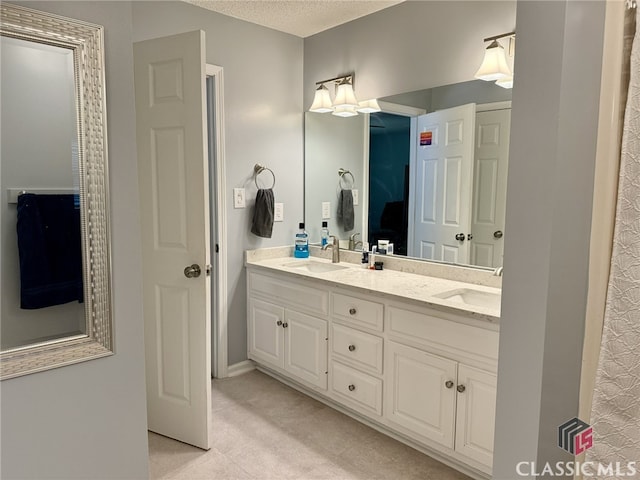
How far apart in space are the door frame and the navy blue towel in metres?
1.68

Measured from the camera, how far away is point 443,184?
2645mm

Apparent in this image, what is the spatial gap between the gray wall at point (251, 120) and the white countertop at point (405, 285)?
294 mm

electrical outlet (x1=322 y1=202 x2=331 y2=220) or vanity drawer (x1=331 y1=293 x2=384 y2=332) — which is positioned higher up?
electrical outlet (x1=322 y1=202 x2=331 y2=220)

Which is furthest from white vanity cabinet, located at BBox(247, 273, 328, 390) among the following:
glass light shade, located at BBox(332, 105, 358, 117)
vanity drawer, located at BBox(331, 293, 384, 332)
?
glass light shade, located at BBox(332, 105, 358, 117)

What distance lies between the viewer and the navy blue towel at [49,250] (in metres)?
1.32

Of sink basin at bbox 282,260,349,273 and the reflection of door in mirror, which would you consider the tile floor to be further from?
the reflection of door in mirror

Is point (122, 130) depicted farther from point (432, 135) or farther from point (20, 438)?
point (432, 135)

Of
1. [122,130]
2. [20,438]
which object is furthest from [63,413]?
[122,130]

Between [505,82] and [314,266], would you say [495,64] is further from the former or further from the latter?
[314,266]

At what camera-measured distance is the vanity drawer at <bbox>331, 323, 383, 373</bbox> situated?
237 centimetres

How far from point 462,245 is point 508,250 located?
1.55m

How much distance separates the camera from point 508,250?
3.45 feet

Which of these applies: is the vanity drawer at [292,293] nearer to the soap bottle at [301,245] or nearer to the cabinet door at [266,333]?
the cabinet door at [266,333]

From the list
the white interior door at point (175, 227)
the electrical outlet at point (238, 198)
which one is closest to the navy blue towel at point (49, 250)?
the white interior door at point (175, 227)
